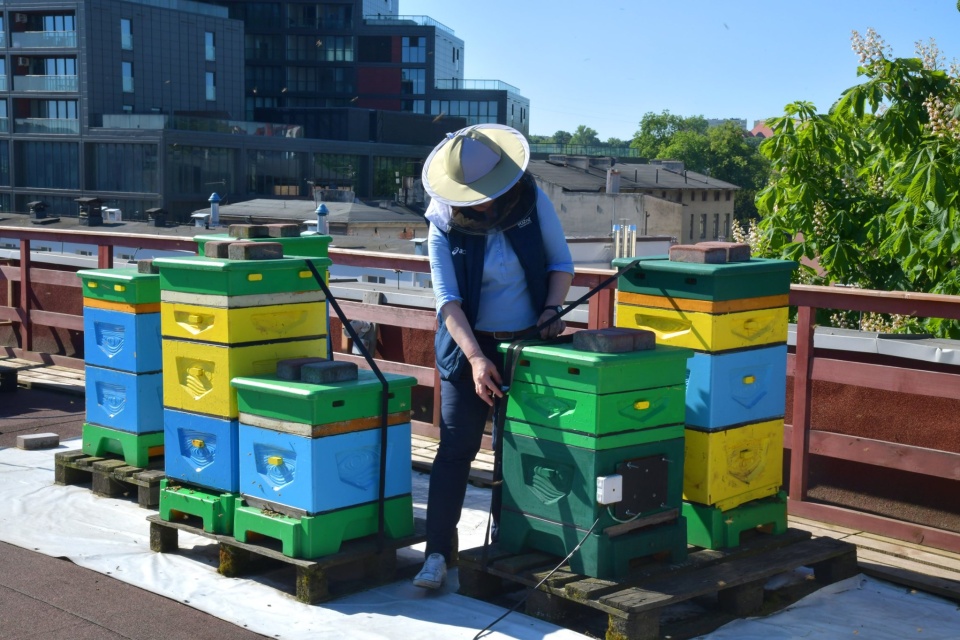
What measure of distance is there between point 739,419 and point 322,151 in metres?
74.5

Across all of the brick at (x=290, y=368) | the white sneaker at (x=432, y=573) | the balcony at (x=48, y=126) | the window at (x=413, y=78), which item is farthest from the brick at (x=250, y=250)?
the window at (x=413, y=78)

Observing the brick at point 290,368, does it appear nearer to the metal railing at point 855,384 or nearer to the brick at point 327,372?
the brick at point 327,372

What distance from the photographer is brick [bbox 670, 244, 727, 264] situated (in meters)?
5.11

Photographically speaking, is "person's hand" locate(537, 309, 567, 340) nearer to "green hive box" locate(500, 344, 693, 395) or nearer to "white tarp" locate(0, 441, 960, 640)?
"green hive box" locate(500, 344, 693, 395)

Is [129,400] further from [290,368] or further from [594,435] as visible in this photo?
[594,435]

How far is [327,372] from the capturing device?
203 inches

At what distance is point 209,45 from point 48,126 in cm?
1498

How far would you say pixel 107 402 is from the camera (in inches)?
269

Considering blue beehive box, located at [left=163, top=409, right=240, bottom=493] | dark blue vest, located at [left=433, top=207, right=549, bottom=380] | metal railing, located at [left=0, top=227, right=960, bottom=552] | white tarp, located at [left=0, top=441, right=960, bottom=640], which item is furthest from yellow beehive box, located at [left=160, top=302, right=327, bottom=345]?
metal railing, located at [left=0, top=227, right=960, bottom=552]

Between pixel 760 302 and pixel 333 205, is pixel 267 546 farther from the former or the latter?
pixel 333 205

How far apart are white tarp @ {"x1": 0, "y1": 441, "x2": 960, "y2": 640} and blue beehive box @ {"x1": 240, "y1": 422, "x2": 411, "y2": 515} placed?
0.45 m

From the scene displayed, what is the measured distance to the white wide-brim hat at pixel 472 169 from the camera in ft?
16.3

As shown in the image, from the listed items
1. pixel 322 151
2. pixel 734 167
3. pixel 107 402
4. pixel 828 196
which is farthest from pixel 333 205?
pixel 734 167

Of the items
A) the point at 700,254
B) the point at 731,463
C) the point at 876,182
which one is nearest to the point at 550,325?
the point at 700,254
